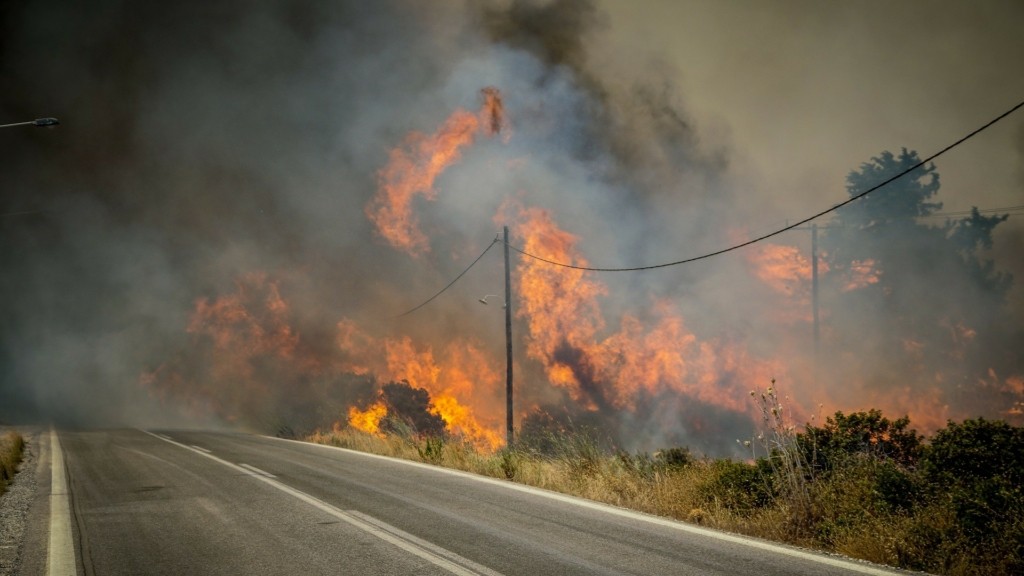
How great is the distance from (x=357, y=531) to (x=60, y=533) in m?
3.09

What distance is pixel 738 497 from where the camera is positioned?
787 centimetres

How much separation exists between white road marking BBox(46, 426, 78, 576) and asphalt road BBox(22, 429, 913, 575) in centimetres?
3

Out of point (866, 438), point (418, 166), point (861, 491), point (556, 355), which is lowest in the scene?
point (861, 491)

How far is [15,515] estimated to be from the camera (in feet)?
25.9

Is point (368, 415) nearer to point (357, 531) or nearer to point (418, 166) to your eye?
point (418, 166)

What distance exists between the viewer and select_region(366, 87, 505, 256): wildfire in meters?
40.1

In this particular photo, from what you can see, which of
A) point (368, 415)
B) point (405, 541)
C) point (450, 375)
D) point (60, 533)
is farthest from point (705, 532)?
point (450, 375)

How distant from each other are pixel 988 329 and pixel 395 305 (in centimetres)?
3552

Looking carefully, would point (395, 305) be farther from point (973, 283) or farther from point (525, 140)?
point (973, 283)

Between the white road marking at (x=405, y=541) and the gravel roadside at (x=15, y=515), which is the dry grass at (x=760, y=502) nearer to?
the white road marking at (x=405, y=541)

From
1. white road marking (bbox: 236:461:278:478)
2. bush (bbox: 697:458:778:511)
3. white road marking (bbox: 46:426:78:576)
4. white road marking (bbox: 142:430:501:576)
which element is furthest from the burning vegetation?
bush (bbox: 697:458:778:511)

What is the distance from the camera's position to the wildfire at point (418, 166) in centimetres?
4009

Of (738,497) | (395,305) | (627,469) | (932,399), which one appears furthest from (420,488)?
(932,399)

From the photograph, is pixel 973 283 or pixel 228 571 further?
pixel 973 283
